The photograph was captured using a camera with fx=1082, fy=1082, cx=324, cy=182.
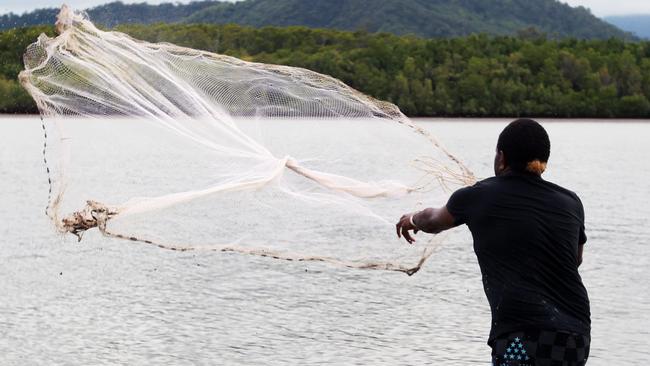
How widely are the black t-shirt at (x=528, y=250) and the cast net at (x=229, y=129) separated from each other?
6.58ft

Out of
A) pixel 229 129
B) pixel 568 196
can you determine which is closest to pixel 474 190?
pixel 568 196

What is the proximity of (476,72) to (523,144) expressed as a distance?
10075cm

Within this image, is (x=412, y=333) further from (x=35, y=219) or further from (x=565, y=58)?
(x=565, y=58)

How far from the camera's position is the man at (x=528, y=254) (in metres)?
4.63

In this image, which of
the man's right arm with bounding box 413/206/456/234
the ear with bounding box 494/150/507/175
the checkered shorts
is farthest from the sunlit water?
the checkered shorts

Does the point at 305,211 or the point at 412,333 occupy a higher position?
the point at 305,211

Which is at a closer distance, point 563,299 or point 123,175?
point 563,299

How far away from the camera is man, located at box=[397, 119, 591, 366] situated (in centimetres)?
463

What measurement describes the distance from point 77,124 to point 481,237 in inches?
171

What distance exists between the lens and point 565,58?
113m

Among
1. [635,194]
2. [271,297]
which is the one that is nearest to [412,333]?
[271,297]

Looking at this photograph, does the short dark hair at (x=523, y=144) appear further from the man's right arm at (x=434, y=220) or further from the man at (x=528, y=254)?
the man's right arm at (x=434, y=220)

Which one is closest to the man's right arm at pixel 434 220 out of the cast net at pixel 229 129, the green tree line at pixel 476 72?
the cast net at pixel 229 129

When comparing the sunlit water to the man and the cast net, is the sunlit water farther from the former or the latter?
the man
